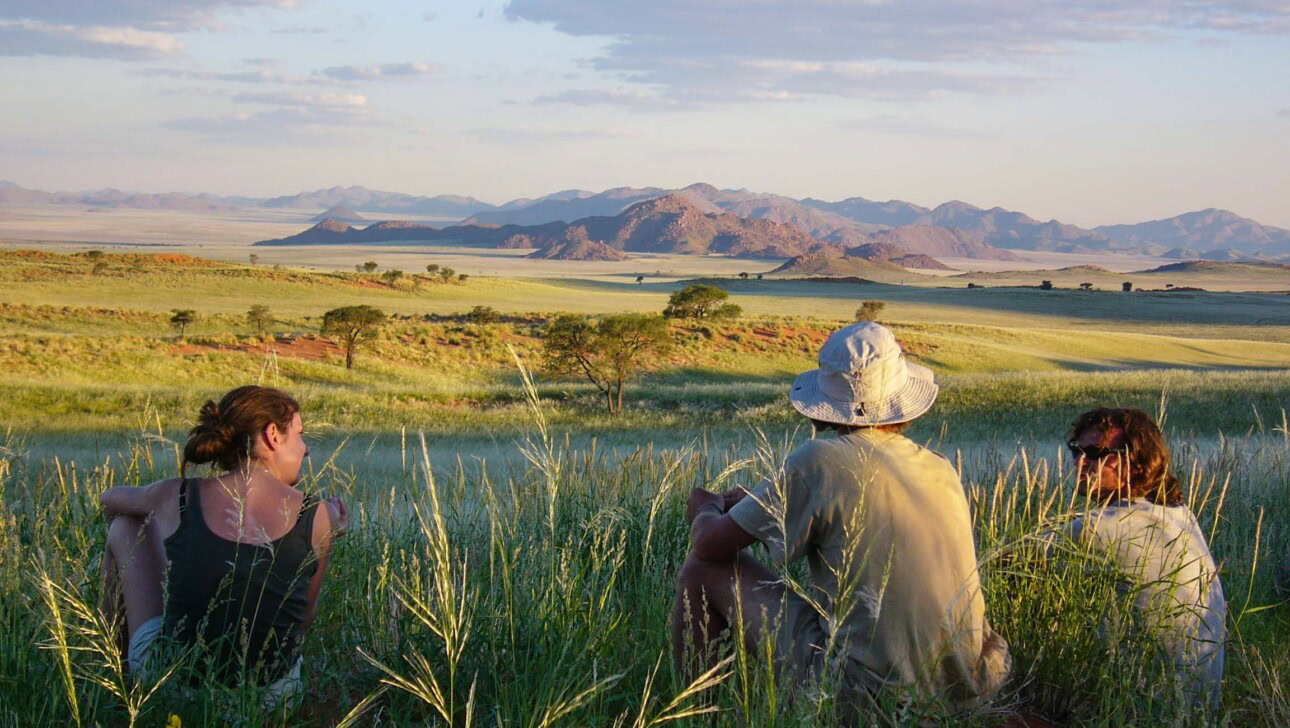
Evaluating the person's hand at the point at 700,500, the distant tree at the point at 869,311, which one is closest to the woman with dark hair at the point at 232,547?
the person's hand at the point at 700,500

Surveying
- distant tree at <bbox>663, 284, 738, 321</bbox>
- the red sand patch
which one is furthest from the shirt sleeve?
distant tree at <bbox>663, 284, 738, 321</bbox>

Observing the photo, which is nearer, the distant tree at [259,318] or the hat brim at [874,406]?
the hat brim at [874,406]

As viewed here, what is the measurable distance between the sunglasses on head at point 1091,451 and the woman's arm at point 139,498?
3.09 m

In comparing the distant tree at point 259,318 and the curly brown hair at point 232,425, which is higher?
the curly brown hair at point 232,425

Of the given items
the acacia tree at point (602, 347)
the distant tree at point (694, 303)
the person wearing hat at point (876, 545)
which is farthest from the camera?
the distant tree at point (694, 303)

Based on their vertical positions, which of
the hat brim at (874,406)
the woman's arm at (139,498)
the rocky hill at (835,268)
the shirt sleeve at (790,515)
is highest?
the hat brim at (874,406)

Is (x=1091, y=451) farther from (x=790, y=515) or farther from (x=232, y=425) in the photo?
(x=232, y=425)

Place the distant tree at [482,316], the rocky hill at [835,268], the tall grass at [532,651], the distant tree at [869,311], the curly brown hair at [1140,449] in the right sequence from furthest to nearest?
1. the rocky hill at [835,268]
2. the distant tree at [869,311]
3. the distant tree at [482,316]
4. the curly brown hair at [1140,449]
5. the tall grass at [532,651]

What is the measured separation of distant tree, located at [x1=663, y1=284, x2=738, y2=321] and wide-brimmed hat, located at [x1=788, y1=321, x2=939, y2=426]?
43999 millimetres

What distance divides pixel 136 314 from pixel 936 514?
43.1m

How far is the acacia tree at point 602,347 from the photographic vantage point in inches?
1081

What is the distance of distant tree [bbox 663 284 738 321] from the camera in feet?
160

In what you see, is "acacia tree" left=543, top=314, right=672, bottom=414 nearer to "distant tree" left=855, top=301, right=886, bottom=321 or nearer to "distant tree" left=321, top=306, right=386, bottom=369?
"distant tree" left=321, top=306, right=386, bottom=369

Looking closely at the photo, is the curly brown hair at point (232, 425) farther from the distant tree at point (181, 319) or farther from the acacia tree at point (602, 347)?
the distant tree at point (181, 319)
